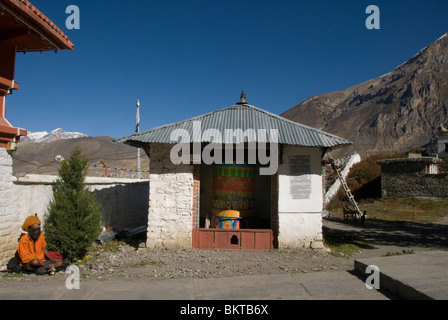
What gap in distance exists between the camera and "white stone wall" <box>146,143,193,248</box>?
352 inches

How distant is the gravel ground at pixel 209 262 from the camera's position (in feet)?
21.3

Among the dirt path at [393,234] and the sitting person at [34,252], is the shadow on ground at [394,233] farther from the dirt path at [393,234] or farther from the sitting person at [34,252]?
the sitting person at [34,252]

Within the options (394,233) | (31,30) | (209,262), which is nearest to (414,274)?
(209,262)

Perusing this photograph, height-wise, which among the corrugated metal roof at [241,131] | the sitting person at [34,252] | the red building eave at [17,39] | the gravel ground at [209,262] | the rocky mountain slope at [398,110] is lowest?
the gravel ground at [209,262]

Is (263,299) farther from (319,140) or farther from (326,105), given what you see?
(326,105)

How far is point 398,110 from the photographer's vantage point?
69.6m

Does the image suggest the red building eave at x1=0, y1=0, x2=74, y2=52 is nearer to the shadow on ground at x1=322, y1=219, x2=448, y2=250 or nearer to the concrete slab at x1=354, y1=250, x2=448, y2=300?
the concrete slab at x1=354, y1=250, x2=448, y2=300

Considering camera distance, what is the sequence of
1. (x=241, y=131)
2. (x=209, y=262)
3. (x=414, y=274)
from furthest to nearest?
(x=241, y=131)
(x=209, y=262)
(x=414, y=274)

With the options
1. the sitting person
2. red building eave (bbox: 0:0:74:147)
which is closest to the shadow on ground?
the sitting person

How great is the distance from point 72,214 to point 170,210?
2599 mm

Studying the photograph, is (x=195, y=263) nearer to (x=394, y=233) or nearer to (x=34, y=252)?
(x=34, y=252)

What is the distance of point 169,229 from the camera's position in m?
8.95

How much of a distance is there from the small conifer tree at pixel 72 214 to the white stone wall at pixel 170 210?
1.62 m

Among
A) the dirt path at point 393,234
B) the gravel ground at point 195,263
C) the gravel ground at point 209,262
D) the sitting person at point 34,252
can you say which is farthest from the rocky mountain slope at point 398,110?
the sitting person at point 34,252
